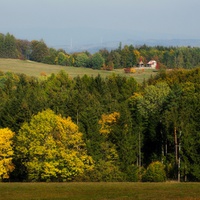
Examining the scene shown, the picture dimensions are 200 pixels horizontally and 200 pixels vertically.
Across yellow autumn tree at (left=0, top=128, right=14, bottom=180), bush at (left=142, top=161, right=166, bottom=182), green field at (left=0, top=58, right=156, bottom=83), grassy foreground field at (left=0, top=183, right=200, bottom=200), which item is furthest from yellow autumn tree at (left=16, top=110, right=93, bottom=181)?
green field at (left=0, top=58, right=156, bottom=83)

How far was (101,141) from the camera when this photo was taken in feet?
202

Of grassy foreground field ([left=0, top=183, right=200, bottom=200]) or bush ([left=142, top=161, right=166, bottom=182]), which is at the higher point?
grassy foreground field ([left=0, top=183, right=200, bottom=200])

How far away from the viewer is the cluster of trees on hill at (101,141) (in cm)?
5562

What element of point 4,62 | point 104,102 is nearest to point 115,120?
point 104,102

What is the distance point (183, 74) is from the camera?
113062 millimetres

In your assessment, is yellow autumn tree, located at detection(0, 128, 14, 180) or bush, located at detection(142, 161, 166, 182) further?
yellow autumn tree, located at detection(0, 128, 14, 180)

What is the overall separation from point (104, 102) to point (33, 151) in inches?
1320

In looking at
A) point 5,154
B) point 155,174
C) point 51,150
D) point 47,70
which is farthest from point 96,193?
point 47,70

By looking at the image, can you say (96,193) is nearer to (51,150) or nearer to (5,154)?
(51,150)

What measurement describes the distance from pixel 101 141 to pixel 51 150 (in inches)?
316

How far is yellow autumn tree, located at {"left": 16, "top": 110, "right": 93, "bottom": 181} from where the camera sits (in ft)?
181

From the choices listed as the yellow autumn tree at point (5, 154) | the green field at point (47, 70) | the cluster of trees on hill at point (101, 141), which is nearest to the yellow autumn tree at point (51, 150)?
the cluster of trees on hill at point (101, 141)

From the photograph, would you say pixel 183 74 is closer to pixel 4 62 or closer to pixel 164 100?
pixel 164 100

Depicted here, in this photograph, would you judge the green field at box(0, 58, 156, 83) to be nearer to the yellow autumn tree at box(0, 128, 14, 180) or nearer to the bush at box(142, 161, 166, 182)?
the yellow autumn tree at box(0, 128, 14, 180)
